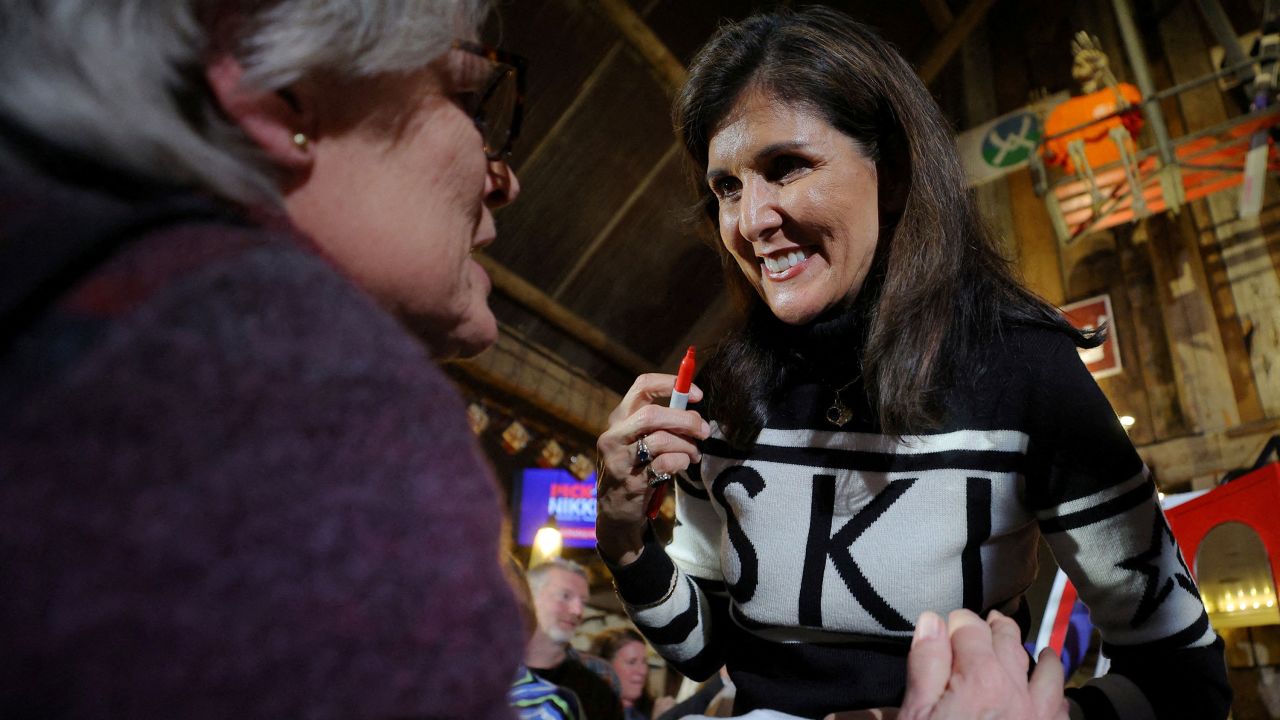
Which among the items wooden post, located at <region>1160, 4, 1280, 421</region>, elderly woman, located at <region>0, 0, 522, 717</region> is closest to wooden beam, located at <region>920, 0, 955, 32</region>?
wooden post, located at <region>1160, 4, 1280, 421</region>

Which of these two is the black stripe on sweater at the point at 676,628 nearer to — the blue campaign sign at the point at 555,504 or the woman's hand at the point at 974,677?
the woman's hand at the point at 974,677

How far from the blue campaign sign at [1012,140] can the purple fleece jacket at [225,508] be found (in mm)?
7018

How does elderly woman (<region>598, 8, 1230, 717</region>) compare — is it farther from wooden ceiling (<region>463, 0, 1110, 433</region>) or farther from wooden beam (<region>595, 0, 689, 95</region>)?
wooden beam (<region>595, 0, 689, 95</region>)

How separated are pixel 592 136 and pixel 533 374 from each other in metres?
1.86

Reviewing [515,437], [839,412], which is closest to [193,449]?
[839,412]

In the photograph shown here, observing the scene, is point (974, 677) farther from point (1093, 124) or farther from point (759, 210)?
point (1093, 124)

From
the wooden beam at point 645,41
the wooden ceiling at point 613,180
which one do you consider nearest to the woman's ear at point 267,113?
the wooden ceiling at point 613,180

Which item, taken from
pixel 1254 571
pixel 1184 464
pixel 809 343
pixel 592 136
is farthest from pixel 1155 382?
pixel 809 343

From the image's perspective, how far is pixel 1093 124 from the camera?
614cm

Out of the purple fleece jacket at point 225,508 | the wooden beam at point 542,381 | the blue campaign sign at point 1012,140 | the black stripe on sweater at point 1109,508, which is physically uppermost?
the blue campaign sign at point 1012,140

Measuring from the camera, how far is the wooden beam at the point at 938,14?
7.45 meters

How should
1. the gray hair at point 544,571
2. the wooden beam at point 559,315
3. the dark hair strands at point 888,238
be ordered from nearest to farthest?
the dark hair strands at point 888,238, the gray hair at point 544,571, the wooden beam at point 559,315

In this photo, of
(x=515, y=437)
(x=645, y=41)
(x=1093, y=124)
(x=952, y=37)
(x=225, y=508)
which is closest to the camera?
(x=225, y=508)

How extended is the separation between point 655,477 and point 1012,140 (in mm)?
6359
